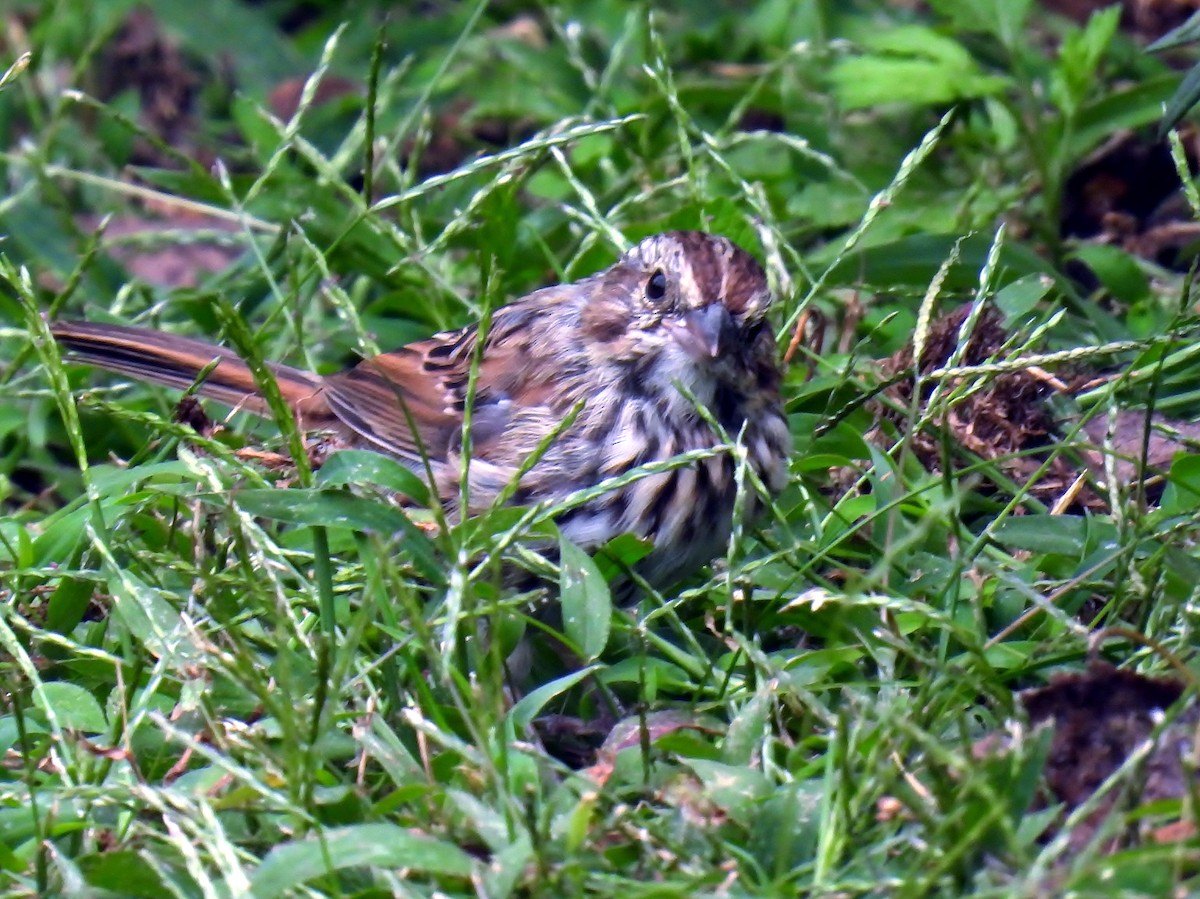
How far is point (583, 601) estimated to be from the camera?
287 cm

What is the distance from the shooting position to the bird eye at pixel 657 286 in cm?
343

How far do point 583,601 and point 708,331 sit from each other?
0.67m

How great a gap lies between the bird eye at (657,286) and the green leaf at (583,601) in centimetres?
69

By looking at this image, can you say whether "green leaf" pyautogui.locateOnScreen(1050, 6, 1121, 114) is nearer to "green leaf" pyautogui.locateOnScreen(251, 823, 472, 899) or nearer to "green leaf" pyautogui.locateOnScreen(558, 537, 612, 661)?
"green leaf" pyautogui.locateOnScreen(558, 537, 612, 661)

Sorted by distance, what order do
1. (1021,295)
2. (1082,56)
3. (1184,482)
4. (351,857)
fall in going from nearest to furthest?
(351,857)
(1184,482)
(1021,295)
(1082,56)

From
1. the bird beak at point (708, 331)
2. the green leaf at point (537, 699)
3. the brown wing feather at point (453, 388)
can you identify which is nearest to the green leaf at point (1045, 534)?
the bird beak at point (708, 331)

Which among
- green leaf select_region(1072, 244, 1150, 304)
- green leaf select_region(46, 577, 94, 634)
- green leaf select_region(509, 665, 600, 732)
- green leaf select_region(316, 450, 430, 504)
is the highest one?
green leaf select_region(316, 450, 430, 504)

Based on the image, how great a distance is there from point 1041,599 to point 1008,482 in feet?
2.88

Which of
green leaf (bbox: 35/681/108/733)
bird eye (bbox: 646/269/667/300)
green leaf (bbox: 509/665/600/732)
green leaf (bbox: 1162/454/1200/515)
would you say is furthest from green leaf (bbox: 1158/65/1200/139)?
green leaf (bbox: 35/681/108/733)

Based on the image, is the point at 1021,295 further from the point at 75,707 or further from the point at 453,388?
the point at 75,707

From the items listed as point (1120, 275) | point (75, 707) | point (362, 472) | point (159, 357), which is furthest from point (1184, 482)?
point (159, 357)

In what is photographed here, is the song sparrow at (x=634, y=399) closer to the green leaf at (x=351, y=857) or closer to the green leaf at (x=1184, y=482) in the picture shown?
the green leaf at (x=1184, y=482)

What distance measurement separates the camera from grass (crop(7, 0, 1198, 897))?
232cm

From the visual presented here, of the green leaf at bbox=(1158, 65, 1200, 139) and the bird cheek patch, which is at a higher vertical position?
the green leaf at bbox=(1158, 65, 1200, 139)
